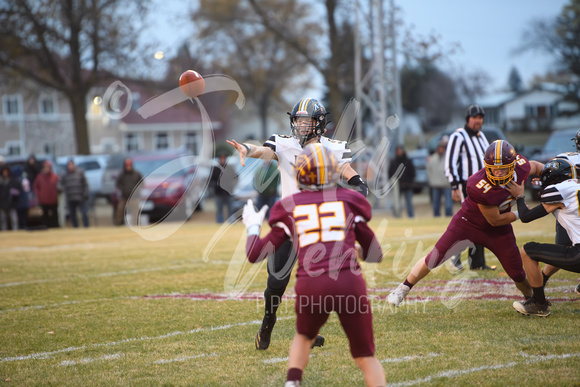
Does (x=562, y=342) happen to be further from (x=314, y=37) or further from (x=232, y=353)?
(x=314, y=37)

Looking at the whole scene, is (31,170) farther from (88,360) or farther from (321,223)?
(321,223)

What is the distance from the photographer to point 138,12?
26.3 metres

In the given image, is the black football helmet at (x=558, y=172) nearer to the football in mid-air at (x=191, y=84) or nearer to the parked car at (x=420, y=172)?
the football in mid-air at (x=191, y=84)

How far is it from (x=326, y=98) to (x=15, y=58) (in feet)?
65.8

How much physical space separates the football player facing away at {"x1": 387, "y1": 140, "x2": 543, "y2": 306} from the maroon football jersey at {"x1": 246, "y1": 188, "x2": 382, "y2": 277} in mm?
2074

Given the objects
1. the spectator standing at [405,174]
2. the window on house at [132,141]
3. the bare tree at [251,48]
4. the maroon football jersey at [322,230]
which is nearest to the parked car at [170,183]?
the spectator standing at [405,174]

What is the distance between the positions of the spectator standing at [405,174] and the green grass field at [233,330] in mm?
6799

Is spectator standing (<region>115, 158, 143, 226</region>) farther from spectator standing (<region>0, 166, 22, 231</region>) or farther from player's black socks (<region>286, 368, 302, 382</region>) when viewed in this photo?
player's black socks (<region>286, 368, 302, 382</region>)

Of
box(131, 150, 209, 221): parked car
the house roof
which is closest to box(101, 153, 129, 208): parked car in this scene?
box(131, 150, 209, 221): parked car

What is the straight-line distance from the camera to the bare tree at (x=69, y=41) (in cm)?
2469

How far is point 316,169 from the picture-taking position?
11.5ft

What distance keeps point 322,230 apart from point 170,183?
1543 cm

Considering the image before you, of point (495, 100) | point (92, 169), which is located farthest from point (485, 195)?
point (495, 100)

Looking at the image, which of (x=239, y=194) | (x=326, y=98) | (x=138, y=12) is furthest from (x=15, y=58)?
(x=326, y=98)
